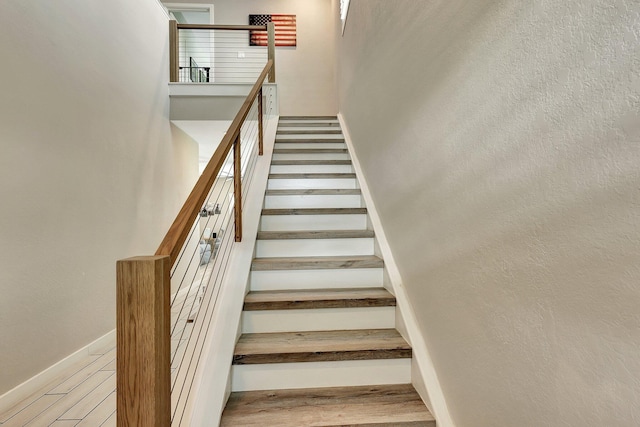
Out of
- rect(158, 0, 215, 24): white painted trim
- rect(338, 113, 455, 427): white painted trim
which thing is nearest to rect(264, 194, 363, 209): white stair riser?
rect(338, 113, 455, 427): white painted trim

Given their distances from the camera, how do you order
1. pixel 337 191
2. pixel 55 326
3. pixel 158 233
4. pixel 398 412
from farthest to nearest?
pixel 158 233 → pixel 337 191 → pixel 55 326 → pixel 398 412

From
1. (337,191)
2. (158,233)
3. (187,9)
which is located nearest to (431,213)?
(337,191)

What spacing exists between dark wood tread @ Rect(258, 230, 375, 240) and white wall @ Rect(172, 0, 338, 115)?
13.6ft

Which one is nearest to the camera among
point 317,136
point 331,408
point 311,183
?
point 331,408

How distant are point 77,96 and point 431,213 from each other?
2566 millimetres

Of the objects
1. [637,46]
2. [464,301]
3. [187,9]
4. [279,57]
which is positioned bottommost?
[464,301]

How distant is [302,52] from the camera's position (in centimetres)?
589

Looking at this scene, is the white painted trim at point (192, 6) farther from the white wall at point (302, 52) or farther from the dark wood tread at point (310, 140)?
the dark wood tread at point (310, 140)

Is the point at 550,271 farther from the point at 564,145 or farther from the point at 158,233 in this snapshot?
the point at 158,233

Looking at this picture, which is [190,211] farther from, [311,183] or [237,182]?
[311,183]

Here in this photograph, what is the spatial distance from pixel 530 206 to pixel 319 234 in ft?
5.05

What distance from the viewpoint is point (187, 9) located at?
19.3ft

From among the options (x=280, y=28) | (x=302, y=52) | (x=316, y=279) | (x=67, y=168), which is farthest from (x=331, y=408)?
(x=280, y=28)

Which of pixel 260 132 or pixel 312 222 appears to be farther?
pixel 260 132
